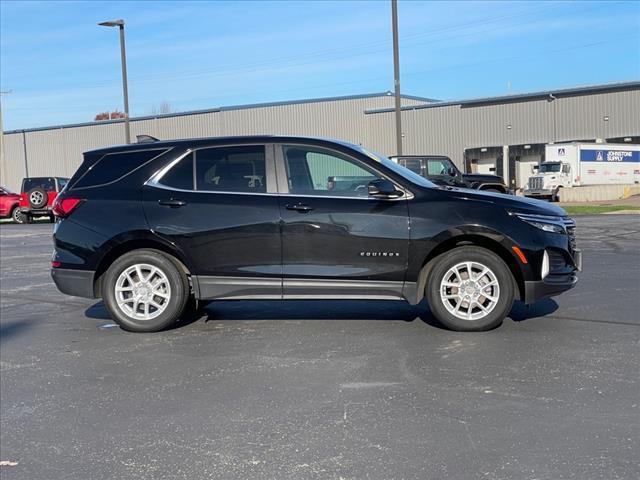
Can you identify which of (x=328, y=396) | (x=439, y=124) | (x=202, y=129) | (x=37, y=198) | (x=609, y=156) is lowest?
(x=328, y=396)

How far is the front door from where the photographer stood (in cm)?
659

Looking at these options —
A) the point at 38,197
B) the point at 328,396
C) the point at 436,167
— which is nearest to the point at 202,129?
→ the point at 38,197

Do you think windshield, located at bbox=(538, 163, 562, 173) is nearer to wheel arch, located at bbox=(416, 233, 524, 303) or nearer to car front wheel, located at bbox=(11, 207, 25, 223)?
car front wheel, located at bbox=(11, 207, 25, 223)

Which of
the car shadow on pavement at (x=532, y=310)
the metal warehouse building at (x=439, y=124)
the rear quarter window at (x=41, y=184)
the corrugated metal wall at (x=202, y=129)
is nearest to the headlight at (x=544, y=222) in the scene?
the car shadow on pavement at (x=532, y=310)

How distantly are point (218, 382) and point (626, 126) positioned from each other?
4507cm

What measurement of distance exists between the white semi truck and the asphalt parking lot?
3213cm

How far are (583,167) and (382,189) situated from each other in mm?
37040

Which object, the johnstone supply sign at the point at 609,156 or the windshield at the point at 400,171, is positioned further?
the johnstone supply sign at the point at 609,156

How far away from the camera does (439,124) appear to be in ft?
172

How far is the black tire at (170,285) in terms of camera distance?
6949 millimetres

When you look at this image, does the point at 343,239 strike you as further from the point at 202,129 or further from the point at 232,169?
the point at 202,129

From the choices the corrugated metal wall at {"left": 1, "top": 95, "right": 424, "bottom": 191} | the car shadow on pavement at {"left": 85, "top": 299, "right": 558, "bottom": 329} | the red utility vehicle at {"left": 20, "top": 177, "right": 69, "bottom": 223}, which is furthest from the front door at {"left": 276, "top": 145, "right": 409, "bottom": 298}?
the corrugated metal wall at {"left": 1, "top": 95, "right": 424, "bottom": 191}

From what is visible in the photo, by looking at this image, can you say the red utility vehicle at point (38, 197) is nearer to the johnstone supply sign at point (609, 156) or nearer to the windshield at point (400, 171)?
the windshield at point (400, 171)

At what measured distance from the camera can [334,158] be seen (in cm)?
691
